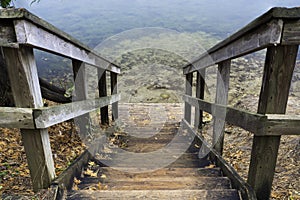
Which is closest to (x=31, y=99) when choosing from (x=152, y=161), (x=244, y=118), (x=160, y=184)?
(x=160, y=184)

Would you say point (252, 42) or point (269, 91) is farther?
point (252, 42)

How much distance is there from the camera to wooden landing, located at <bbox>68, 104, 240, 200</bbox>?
1.68 meters

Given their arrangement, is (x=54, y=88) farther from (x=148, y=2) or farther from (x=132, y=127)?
(x=148, y=2)

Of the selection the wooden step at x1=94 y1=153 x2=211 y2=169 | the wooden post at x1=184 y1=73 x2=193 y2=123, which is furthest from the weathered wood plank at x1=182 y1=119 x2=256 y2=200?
the wooden post at x1=184 y1=73 x2=193 y2=123

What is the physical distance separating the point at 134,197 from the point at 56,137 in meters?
1.98

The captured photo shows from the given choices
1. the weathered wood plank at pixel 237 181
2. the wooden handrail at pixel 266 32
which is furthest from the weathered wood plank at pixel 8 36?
the weathered wood plank at pixel 237 181

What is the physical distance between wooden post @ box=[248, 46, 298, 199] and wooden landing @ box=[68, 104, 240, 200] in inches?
9.2

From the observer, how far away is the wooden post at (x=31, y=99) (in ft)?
4.33

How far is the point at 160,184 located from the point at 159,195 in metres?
0.39

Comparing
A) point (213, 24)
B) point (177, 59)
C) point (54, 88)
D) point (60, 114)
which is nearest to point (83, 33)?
point (177, 59)

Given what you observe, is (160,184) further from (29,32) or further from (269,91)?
(29,32)

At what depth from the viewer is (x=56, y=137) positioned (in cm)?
315

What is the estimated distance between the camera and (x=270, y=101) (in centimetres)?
140

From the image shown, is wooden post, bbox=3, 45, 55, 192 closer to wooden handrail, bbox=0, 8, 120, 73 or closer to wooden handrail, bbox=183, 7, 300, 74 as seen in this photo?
wooden handrail, bbox=0, 8, 120, 73
